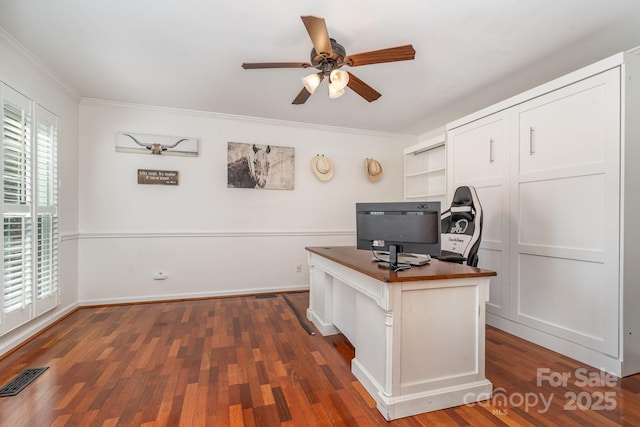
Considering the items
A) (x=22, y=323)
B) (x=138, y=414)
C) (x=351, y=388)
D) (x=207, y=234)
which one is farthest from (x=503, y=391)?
(x=22, y=323)

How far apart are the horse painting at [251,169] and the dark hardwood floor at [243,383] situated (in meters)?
1.92

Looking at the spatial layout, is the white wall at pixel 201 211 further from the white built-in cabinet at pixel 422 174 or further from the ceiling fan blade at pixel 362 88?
the ceiling fan blade at pixel 362 88

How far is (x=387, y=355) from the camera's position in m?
1.60

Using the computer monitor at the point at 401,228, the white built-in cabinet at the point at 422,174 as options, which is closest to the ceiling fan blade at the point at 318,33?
the computer monitor at the point at 401,228

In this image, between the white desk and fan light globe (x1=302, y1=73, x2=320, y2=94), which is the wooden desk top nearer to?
the white desk

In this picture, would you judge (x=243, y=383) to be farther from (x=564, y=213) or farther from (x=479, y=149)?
(x=479, y=149)

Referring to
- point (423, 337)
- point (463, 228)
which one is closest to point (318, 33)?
point (423, 337)

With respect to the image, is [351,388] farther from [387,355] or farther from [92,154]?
[92,154]

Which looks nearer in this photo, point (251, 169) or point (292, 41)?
point (292, 41)

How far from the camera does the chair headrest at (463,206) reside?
2.63 m

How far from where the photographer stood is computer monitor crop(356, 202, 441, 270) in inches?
67.6

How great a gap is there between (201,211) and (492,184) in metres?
3.49

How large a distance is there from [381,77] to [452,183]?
1.53 m

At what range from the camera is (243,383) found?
6.20 ft
